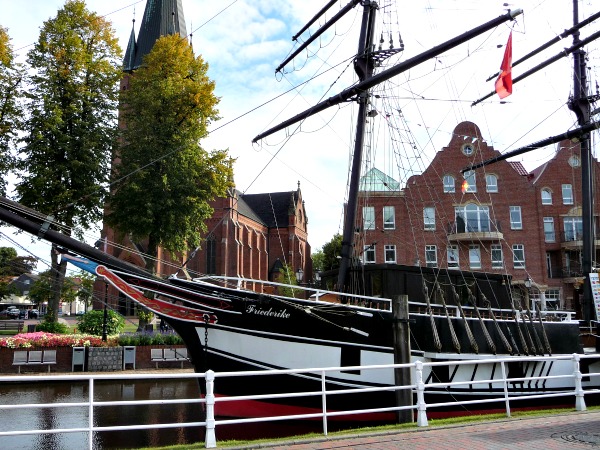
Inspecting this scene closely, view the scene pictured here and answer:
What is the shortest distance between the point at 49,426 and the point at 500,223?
34163 millimetres

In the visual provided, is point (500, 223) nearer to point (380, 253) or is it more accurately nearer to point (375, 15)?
point (380, 253)

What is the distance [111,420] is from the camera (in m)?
13.6

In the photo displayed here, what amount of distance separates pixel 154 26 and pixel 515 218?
38542 mm

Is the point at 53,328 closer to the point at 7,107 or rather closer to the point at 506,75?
the point at 7,107

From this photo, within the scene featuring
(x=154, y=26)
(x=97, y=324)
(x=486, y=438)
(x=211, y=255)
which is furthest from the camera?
(x=211, y=255)

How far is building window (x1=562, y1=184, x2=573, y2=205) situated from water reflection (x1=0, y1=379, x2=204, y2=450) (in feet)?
105

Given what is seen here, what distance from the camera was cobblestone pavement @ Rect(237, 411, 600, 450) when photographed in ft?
24.0

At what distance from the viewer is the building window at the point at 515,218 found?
39.8 metres

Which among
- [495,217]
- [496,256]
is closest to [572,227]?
[495,217]

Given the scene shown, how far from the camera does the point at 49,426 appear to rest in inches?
502

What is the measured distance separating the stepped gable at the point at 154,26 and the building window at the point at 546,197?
3595cm

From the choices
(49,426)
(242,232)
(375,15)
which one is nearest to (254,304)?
(49,426)

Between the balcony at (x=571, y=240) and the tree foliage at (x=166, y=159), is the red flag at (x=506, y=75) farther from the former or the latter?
the balcony at (x=571, y=240)

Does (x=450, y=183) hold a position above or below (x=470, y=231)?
above
